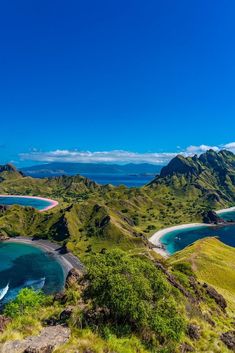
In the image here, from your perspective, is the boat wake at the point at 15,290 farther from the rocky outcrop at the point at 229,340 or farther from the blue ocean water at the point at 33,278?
the rocky outcrop at the point at 229,340

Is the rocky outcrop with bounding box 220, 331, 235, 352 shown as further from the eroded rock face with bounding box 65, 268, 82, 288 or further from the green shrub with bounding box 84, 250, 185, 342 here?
the eroded rock face with bounding box 65, 268, 82, 288

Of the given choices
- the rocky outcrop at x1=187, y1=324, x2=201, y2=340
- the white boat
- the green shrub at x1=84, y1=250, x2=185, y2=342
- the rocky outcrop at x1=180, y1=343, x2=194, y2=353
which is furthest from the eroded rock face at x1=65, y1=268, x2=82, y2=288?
the white boat

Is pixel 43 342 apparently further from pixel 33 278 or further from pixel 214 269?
pixel 33 278

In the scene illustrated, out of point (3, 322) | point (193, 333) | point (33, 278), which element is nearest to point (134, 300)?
point (3, 322)

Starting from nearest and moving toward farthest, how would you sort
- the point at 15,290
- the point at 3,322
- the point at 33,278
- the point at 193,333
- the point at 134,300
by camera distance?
the point at 3,322, the point at 134,300, the point at 193,333, the point at 15,290, the point at 33,278

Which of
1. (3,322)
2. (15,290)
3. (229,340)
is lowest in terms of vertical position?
(15,290)


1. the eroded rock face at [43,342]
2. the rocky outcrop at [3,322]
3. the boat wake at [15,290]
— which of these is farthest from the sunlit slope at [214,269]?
the rocky outcrop at [3,322]

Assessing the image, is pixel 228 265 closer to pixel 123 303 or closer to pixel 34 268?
pixel 34 268

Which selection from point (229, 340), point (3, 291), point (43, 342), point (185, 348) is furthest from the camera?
point (3, 291)
